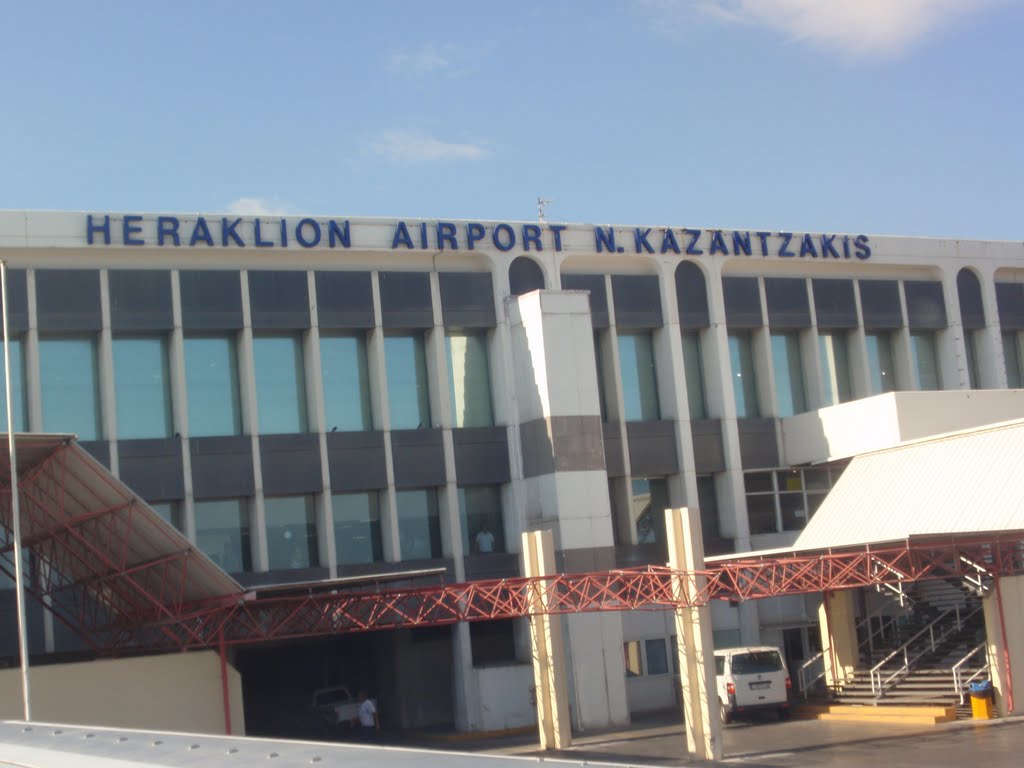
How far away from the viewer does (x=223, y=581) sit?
106 ft

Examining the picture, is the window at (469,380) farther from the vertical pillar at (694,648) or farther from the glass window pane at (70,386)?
the vertical pillar at (694,648)

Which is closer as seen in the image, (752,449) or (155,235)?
(155,235)

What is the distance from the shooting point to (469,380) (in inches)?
1620

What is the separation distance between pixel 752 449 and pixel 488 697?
1227 cm

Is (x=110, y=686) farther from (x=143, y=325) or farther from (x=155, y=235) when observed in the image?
(x=155, y=235)

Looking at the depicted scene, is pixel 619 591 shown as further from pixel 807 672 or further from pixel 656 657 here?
pixel 807 672

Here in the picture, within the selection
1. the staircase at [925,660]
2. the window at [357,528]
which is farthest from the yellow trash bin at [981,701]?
the window at [357,528]

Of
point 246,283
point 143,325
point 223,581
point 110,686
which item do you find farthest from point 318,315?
point 110,686

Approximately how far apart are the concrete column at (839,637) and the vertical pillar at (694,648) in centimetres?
916

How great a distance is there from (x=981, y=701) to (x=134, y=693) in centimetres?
2053

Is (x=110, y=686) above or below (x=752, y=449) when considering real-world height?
below

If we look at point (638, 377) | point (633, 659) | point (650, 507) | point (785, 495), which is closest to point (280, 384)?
point (638, 377)

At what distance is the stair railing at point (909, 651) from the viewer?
121ft

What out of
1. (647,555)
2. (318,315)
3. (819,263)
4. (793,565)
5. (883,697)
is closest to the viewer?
(793,565)
